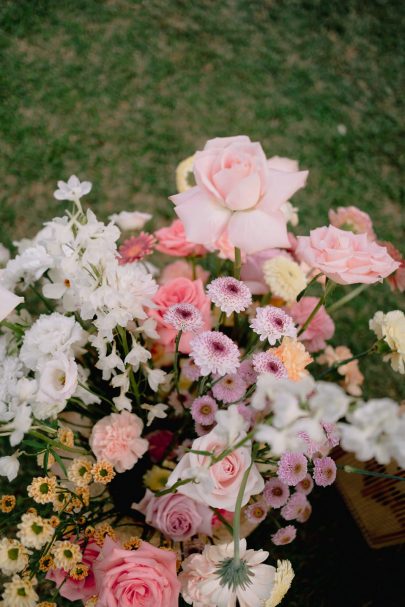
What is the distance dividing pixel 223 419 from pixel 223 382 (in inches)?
7.6

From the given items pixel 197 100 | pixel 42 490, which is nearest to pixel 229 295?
pixel 42 490

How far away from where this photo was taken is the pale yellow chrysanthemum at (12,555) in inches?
21.9

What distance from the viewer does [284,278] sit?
0.75m

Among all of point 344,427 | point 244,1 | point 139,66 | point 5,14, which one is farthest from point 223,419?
point 244,1

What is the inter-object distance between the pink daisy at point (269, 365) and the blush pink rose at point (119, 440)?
197mm

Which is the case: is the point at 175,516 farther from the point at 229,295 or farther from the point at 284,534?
the point at 229,295

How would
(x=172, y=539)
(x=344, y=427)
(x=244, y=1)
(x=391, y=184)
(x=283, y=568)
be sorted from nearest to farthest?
(x=344, y=427), (x=283, y=568), (x=172, y=539), (x=391, y=184), (x=244, y=1)

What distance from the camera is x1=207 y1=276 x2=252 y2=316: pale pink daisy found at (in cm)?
59

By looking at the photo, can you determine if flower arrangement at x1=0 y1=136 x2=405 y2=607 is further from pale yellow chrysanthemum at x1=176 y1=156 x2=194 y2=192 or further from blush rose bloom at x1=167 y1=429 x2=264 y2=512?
pale yellow chrysanthemum at x1=176 y1=156 x2=194 y2=192

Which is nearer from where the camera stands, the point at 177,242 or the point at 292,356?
the point at 292,356

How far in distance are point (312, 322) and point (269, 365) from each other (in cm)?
29

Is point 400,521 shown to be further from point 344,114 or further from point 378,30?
point 378,30

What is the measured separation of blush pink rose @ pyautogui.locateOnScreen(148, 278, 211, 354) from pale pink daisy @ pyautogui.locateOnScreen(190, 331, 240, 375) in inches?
5.0

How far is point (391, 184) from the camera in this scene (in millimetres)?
1838
